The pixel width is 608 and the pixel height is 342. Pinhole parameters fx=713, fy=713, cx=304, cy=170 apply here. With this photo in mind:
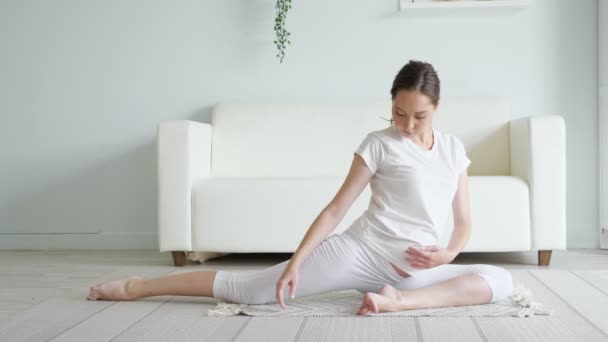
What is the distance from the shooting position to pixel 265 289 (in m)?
2.00

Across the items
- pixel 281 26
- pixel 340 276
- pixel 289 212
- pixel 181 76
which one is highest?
pixel 281 26

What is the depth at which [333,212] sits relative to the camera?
5.91 ft

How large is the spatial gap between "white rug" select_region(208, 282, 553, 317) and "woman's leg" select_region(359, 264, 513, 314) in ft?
0.07

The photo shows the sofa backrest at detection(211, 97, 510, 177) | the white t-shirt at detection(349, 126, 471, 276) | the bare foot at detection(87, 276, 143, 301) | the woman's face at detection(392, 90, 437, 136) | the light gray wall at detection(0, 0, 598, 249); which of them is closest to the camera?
the woman's face at detection(392, 90, 437, 136)

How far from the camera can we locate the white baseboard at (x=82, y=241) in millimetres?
3707

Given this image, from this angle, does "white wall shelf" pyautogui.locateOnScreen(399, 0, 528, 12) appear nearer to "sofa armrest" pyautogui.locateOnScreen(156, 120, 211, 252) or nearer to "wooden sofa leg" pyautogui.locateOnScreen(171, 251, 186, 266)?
"sofa armrest" pyautogui.locateOnScreen(156, 120, 211, 252)

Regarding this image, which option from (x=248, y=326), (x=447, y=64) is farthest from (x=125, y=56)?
(x=248, y=326)

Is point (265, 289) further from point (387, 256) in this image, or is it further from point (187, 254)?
point (187, 254)

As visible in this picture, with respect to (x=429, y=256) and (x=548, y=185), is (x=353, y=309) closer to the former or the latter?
(x=429, y=256)

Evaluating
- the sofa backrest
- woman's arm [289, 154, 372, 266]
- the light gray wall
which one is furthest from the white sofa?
woman's arm [289, 154, 372, 266]

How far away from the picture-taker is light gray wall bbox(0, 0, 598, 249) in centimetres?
354

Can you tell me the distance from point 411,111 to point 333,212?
0.32 meters

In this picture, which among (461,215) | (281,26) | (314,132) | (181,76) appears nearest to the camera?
(461,215)

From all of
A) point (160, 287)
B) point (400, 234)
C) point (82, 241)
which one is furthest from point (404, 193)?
point (82, 241)
